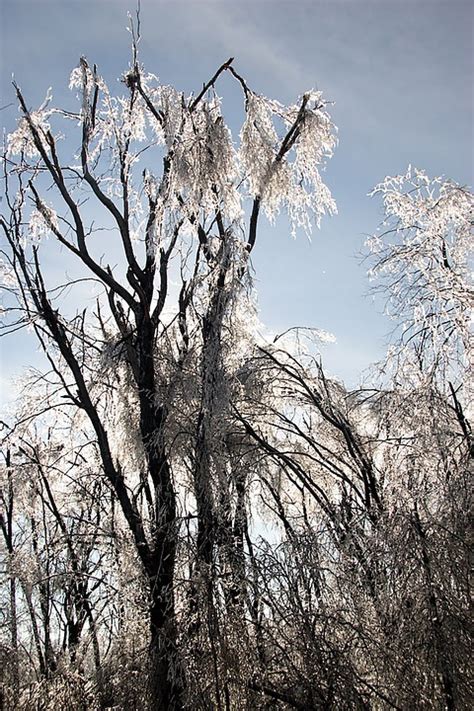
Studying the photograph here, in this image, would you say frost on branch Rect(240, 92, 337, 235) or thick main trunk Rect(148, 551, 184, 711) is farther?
frost on branch Rect(240, 92, 337, 235)

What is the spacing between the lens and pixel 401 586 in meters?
4.04

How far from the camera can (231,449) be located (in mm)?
5070

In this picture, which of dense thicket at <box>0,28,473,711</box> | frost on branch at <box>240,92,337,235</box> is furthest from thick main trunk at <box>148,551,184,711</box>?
frost on branch at <box>240,92,337,235</box>

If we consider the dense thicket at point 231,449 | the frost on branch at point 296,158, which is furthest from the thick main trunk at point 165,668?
the frost on branch at point 296,158

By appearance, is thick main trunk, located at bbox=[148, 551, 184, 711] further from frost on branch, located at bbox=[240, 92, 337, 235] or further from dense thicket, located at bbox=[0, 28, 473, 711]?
frost on branch, located at bbox=[240, 92, 337, 235]

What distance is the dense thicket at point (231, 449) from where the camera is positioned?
155 inches

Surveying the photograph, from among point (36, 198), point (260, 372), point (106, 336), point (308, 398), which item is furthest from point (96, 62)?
point (308, 398)

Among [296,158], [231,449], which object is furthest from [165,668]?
[296,158]

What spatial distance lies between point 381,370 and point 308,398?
69 centimetres

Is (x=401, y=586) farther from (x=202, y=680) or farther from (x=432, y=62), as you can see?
(x=432, y=62)

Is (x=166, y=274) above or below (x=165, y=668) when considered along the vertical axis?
above

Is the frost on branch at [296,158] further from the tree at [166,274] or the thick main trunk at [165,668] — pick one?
the thick main trunk at [165,668]

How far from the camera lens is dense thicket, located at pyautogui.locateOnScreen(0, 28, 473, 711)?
3926 mm

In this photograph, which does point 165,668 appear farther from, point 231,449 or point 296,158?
point 296,158
